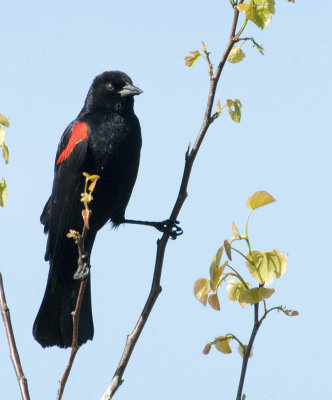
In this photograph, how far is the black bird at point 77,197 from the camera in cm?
408

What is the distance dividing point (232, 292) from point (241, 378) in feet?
1.11

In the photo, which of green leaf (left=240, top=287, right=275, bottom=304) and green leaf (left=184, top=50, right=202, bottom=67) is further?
green leaf (left=184, top=50, right=202, bottom=67)

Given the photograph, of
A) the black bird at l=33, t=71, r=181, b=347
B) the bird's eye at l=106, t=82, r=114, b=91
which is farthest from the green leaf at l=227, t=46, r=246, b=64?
the bird's eye at l=106, t=82, r=114, b=91

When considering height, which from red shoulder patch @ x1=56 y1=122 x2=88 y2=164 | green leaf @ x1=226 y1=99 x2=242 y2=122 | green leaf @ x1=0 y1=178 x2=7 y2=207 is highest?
red shoulder patch @ x1=56 y1=122 x2=88 y2=164

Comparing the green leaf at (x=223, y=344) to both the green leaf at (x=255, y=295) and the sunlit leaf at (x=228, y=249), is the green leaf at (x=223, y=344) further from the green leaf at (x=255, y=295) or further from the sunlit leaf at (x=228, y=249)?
the sunlit leaf at (x=228, y=249)

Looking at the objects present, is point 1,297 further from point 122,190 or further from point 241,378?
point 122,190

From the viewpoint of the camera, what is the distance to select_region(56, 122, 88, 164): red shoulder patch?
13.6 ft

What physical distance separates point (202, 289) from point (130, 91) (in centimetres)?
272

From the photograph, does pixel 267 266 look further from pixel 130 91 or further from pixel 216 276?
pixel 130 91

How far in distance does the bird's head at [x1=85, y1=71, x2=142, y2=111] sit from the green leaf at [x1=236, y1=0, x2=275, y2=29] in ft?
8.00

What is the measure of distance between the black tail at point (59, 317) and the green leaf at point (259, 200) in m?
2.45

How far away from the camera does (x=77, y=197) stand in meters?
4.11

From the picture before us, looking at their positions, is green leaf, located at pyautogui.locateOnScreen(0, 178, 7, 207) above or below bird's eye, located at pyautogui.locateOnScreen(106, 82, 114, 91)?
below

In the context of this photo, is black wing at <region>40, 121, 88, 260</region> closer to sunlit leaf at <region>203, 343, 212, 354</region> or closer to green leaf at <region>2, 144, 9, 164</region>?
green leaf at <region>2, 144, 9, 164</region>
